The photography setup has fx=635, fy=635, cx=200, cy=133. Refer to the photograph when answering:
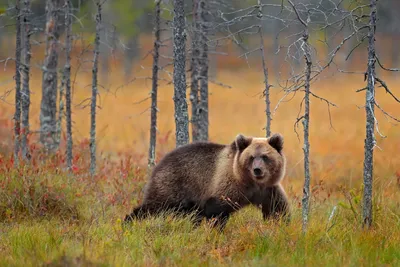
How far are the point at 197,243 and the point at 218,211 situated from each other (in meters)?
1.12

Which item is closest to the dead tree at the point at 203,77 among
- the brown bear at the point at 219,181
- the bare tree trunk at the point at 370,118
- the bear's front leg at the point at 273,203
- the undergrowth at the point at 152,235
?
the undergrowth at the point at 152,235

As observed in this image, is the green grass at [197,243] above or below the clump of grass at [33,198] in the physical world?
below

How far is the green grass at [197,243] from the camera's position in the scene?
6.72m

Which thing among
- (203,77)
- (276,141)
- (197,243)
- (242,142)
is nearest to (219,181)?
(242,142)

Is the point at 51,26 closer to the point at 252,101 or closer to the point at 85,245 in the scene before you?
the point at 85,245

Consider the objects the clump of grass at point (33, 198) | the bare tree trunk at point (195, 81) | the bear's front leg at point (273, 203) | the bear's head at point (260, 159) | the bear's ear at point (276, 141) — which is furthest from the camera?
the bare tree trunk at point (195, 81)

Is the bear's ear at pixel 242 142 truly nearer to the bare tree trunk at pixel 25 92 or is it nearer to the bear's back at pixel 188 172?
the bear's back at pixel 188 172

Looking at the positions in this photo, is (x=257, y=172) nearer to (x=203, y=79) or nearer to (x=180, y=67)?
(x=180, y=67)

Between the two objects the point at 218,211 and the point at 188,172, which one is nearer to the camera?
the point at 218,211

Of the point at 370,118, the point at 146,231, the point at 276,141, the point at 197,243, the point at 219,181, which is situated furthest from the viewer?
the point at 219,181

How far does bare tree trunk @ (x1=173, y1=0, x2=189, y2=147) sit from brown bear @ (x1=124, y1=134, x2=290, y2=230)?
5.29ft

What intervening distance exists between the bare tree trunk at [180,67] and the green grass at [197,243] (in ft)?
8.42

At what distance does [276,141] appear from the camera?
873 cm

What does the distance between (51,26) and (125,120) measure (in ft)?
51.2
